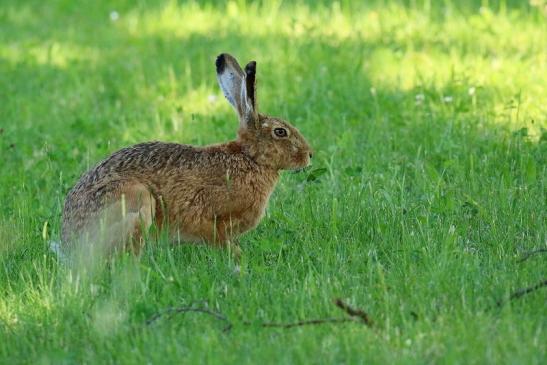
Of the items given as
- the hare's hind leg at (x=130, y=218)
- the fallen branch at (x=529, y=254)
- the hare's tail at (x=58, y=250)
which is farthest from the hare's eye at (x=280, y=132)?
the fallen branch at (x=529, y=254)

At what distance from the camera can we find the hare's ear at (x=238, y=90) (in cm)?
661

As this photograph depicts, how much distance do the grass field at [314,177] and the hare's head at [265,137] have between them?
0.34 m

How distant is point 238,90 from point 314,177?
0.75 metres

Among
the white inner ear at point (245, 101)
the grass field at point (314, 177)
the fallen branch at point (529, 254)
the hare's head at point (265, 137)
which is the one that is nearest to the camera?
the grass field at point (314, 177)

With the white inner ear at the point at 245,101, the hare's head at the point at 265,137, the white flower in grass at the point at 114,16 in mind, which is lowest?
the hare's head at the point at 265,137

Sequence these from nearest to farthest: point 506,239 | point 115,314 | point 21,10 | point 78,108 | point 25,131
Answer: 1. point 115,314
2. point 506,239
3. point 25,131
4. point 78,108
5. point 21,10

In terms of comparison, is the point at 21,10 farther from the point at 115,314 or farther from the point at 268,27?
the point at 115,314

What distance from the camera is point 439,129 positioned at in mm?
8312

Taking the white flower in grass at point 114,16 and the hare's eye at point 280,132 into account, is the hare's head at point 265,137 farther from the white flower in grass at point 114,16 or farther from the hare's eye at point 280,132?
the white flower in grass at point 114,16

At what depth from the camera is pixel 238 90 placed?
6883 millimetres

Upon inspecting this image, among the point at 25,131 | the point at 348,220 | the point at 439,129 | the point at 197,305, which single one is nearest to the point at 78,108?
the point at 25,131

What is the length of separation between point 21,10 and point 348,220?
29.5 feet

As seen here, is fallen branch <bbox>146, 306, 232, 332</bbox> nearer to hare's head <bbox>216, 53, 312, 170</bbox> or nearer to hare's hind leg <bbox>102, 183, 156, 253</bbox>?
hare's hind leg <bbox>102, 183, 156, 253</bbox>

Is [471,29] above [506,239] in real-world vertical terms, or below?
above
